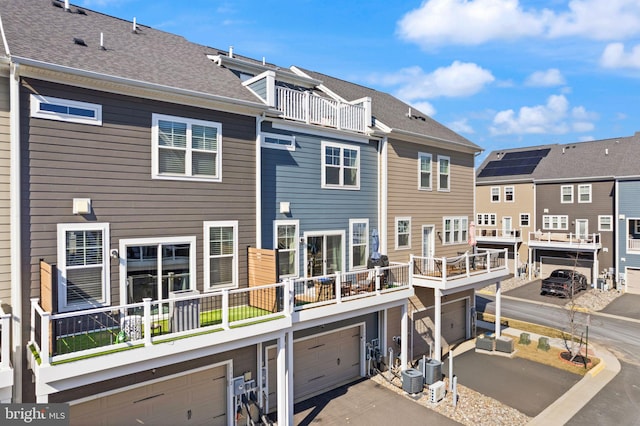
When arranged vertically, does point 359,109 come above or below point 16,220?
above

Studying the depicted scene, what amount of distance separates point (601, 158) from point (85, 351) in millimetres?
37935

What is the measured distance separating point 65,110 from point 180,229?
11.9 feet

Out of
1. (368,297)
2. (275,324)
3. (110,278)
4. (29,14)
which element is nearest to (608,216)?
(368,297)

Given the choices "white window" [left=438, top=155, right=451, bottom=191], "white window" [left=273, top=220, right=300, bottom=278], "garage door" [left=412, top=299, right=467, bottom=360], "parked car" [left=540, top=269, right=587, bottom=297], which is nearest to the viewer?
"white window" [left=273, top=220, right=300, bottom=278]

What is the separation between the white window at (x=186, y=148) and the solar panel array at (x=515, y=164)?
107 ft

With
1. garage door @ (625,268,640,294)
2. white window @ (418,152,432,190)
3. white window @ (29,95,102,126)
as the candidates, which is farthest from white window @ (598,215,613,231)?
white window @ (29,95,102,126)

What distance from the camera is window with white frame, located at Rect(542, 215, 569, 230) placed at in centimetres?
3171

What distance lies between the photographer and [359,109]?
14.3 m

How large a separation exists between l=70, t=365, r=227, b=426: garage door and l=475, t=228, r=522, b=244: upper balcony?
29525 mm

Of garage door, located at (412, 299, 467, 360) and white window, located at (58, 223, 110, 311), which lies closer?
white window, located at (58, 223, 110, 311)

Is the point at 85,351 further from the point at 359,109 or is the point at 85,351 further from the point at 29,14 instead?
the point at 359,109

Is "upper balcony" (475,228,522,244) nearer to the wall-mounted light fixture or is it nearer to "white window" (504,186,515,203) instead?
"white window" (504,186,515,203)

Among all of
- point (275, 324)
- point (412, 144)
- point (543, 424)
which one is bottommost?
point (543, 424)

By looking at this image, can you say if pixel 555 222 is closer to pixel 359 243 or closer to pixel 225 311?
pixel 359 243
